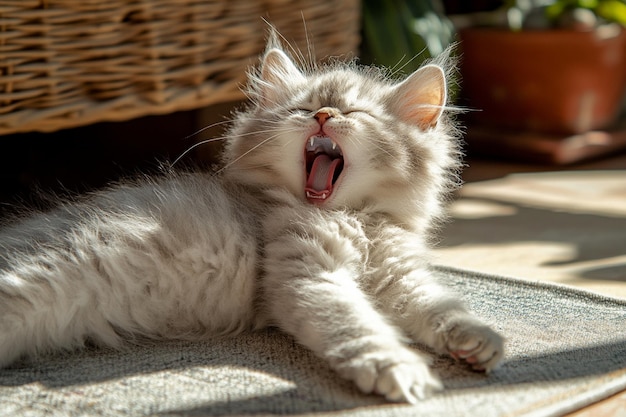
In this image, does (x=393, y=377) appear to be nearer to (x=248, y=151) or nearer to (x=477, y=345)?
(x=477, y=345)

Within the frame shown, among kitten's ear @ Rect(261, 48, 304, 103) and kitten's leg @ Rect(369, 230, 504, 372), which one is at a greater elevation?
kitten's ear @ Rect(261, 48, 304, 103)

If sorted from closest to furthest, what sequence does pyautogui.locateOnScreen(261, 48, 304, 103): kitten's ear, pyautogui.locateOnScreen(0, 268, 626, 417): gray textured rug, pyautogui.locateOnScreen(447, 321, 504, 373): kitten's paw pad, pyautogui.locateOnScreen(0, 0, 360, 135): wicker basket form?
pyautogui.locateOnScreen(0, 268, 626, 417): gray textured rug, pyautogui.locateOnScreen(447, 321, 504, 373): kitten's paw pad, pyautogui.locateOnScreen(261, 48, 304, 103): kitten's ear, pyautogui.locateOnScreen(0, 0, 360, 135): wicker basket

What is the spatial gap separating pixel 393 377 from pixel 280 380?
21 cm

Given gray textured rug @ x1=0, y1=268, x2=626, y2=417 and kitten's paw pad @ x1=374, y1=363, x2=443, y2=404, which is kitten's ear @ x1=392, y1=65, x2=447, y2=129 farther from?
kitten's paw pad @ x1=374, y1=363, x2=443, y2=404

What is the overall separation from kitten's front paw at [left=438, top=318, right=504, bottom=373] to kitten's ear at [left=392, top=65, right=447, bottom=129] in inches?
20.4

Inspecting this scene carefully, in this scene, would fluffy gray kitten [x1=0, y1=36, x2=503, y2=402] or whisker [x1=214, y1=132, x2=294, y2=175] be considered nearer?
fluffy gray kitten [x1=0, y1=36, x2=503, y2=402]

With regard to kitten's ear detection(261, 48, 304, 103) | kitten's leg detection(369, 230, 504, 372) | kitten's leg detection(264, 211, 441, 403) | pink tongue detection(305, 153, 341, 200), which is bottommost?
kitten's leg detection(369, 230, 504, 372)

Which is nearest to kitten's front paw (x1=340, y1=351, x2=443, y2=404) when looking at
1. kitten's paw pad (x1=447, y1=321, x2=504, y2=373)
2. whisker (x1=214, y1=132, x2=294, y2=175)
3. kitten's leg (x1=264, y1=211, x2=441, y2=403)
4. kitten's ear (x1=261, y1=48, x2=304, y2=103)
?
kitten's leg (x1=264, y1=211, x2=441, y2=403)

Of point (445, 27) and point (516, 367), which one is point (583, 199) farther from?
point (516, 367)

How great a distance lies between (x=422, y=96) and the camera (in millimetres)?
1708

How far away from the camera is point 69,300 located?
1.43 meters

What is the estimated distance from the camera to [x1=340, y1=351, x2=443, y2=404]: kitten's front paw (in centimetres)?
124

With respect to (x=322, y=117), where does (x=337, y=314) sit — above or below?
below

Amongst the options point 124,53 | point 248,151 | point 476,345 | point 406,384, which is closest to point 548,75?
point 124,53
